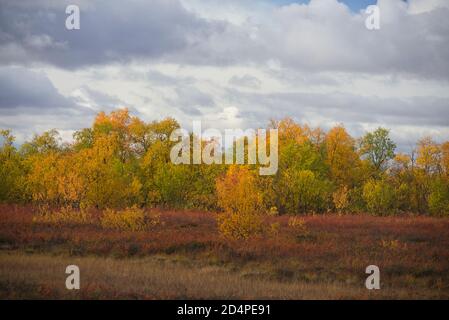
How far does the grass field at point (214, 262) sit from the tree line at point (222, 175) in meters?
3.45

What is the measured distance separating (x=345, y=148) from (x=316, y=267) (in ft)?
139

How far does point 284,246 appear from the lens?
929 inches

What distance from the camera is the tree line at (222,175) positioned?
1340 inches

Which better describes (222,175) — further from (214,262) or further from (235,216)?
(214,262)

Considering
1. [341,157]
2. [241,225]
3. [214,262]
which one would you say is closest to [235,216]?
[241,225]

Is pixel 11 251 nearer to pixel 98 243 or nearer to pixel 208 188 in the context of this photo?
pixel 98 243

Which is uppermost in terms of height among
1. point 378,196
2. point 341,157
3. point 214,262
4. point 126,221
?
point 341,157

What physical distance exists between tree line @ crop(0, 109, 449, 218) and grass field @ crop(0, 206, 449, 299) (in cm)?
345

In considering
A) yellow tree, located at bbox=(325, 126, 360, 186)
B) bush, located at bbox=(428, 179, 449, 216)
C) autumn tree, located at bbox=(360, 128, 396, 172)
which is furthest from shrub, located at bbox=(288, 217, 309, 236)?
autumn tree, located at bbox=(360, 128, 396, 172)

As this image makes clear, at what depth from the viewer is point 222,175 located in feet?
157

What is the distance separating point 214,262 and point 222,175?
26.9 m

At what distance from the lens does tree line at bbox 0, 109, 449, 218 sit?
112 feet
